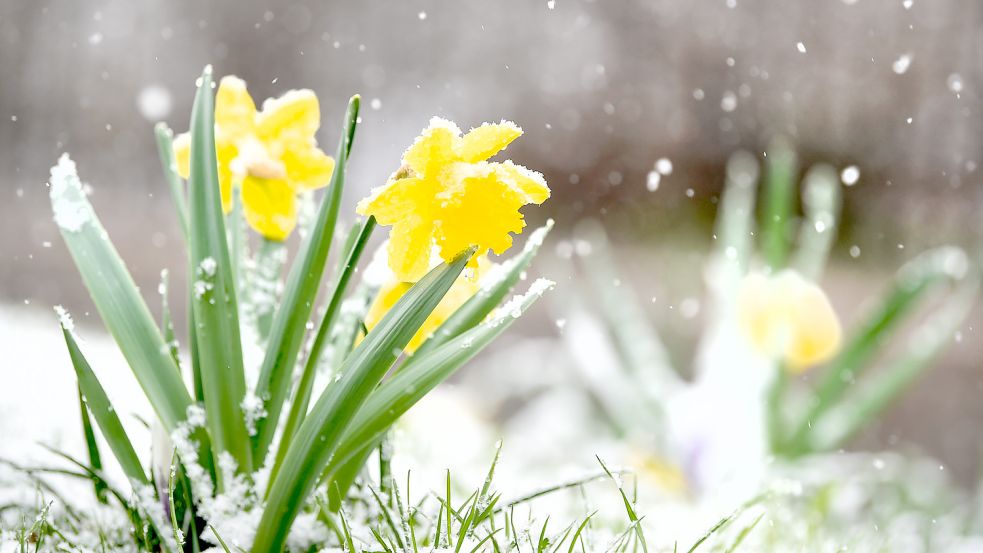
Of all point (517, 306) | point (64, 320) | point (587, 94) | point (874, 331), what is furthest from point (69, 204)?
point (587, 94)

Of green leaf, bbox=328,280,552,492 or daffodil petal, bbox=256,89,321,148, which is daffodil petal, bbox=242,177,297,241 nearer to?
daffodil petal, bbox=256,89,321,148

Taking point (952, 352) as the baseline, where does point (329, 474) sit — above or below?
below

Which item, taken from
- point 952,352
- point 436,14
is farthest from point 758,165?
point 436,14

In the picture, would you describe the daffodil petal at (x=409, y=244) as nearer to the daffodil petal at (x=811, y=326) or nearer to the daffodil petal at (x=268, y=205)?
the daffodil petal at (x=268, y=205)

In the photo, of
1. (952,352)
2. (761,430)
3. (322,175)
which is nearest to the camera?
(322,175)

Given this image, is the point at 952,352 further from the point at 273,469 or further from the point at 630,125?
the point at 273,469

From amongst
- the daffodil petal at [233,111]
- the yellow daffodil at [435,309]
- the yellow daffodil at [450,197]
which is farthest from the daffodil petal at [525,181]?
the daffodil petal at [233,111]

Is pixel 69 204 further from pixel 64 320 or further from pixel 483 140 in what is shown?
pixel 483 140
